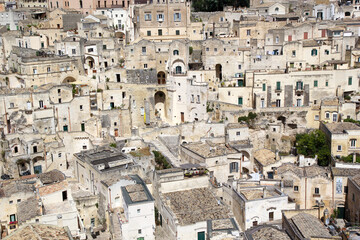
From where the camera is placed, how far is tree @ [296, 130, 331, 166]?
42.1m

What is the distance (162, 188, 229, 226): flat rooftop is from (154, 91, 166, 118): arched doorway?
18.2 metres

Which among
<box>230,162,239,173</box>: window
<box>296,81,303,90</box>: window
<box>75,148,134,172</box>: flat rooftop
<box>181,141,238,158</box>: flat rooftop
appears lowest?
<box>230,162,239,173</box>: window

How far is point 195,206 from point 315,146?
14.7m

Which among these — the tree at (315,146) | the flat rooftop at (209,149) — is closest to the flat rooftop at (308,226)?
the flat rooftop at (209,149)

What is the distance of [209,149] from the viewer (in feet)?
133

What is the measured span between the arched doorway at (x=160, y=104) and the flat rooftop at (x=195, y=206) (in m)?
18.2

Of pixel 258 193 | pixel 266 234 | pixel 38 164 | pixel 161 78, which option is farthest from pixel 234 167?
pixel 161 78

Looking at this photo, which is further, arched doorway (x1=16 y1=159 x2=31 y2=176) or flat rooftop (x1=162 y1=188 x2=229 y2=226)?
arched doorway (x1=16 y1=159 x2=31 y2=176)

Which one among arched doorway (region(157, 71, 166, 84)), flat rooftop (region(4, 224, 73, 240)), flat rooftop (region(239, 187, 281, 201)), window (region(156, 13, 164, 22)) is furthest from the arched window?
flat rooftop (region(4, 224, 73, 240))

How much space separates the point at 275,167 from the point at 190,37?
987 inches

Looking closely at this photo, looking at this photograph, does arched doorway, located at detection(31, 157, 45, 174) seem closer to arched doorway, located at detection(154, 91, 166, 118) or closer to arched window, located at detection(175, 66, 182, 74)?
arched doorway, located at detection(154, 91, 166, 118)

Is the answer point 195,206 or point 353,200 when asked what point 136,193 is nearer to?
point 195,206

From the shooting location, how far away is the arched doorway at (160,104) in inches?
2072

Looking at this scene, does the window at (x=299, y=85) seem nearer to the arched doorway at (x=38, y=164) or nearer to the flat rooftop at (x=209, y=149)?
the flat rooftop at (x=209, y=149)
